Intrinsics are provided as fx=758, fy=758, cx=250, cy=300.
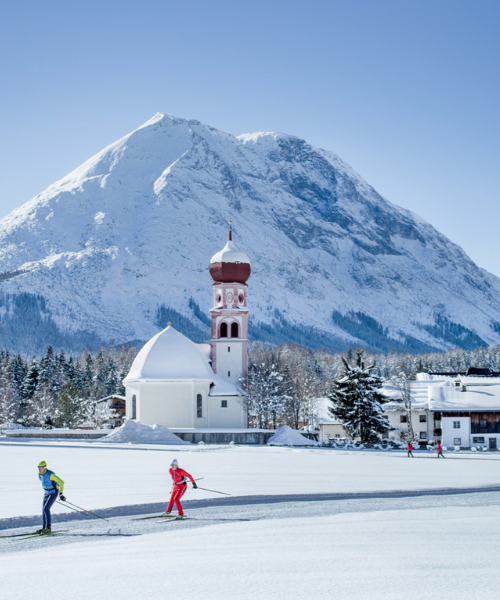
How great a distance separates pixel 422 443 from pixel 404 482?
46.2 meters

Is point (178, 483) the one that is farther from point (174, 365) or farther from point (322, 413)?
point (322, 413)

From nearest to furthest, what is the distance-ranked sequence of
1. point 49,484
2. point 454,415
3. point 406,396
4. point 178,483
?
1. point 49,484
2. point 178,483
3. point 406,396
4. point 454,415

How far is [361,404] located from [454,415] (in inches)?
603

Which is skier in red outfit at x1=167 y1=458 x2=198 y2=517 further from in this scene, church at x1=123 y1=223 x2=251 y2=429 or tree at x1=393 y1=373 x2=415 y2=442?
tree at x1=393 y1=373 x2=415 y2=442

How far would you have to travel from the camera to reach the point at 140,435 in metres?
60.7

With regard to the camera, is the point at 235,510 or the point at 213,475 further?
the point at 213,475

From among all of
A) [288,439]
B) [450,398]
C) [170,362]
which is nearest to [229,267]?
[170,362]

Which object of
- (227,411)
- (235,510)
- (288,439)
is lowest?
(288,439)

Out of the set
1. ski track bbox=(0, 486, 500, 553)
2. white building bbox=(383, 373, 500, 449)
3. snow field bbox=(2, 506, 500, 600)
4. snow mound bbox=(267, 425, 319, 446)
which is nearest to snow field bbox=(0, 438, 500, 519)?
ski track bbox=(0, 486, 500, 553)

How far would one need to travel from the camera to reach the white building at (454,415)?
239ft

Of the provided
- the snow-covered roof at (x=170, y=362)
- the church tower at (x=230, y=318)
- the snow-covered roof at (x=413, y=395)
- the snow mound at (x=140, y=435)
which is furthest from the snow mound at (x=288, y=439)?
the snow-covered roof at (x=413, y=395)

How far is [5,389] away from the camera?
330 feet

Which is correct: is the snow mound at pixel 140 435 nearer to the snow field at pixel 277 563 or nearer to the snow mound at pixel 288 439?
the snow mound at pixel 288 439

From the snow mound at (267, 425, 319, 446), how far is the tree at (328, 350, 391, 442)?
3.76 meters
